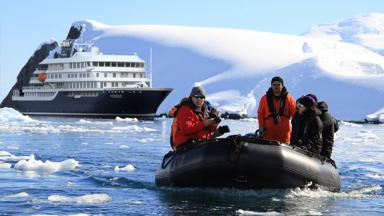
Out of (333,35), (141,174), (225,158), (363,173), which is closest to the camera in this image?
(225,158)

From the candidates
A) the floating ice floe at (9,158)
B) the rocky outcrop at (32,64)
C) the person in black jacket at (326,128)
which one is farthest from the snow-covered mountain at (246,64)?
the person in black jacket at (326,128)

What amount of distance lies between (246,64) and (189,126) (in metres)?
97.2

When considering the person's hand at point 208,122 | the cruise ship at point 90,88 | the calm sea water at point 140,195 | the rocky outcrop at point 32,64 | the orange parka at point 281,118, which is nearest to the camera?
the calm sea water at point 140,195

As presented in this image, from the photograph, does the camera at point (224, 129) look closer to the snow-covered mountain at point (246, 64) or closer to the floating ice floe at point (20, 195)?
the floating ice floe at point (20, 195)

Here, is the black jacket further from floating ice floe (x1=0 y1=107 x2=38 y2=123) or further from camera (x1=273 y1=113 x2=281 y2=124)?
floating ice floe (x1=0 y1=107 x2=38 y2=123)

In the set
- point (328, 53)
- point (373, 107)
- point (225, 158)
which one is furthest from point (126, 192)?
point (328, 53)

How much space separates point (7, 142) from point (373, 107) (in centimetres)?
6405

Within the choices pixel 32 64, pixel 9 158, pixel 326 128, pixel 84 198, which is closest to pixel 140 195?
pixel 84 198

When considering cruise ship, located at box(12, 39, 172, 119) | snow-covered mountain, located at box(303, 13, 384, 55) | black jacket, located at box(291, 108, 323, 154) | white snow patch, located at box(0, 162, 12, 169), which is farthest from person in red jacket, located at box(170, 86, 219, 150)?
snow-covered mountain, located at box(303, 13, 384, 55)

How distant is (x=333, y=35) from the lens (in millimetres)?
179625

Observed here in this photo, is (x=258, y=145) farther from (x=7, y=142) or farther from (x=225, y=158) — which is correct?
(x=7, y=142)

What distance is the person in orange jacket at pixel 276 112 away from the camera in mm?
12039

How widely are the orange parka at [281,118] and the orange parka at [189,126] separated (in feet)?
2.52

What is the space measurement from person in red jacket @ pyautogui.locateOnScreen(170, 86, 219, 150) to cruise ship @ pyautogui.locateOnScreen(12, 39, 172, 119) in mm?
54727
